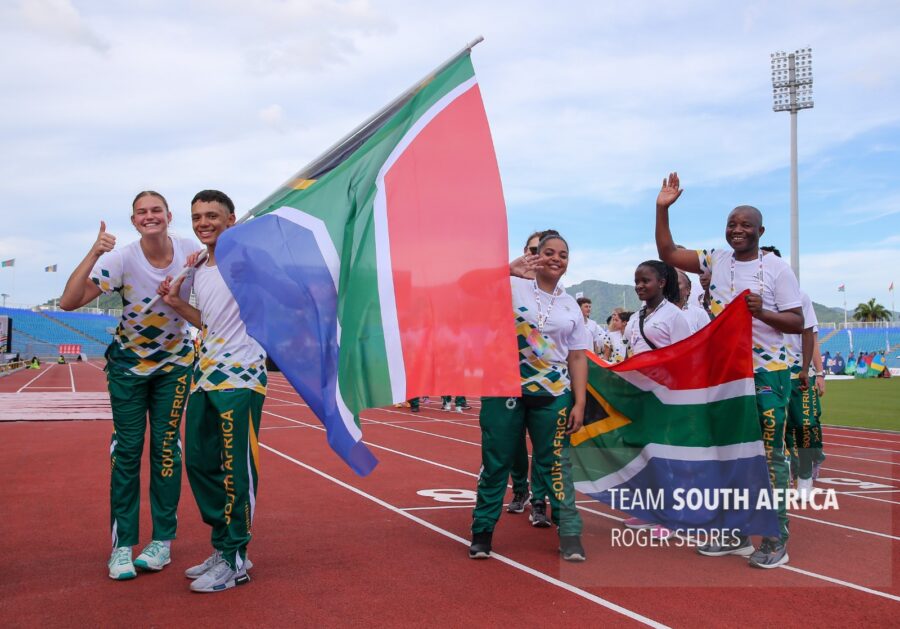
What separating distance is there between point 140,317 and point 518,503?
11.6 feet

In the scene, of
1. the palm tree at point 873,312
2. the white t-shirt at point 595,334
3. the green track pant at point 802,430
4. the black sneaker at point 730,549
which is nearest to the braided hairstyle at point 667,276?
the green track pant at point 802,430

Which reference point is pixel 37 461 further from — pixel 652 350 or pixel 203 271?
pixel 652 350

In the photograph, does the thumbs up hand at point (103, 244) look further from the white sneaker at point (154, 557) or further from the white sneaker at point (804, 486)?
the white sneaker at point (804, 486)

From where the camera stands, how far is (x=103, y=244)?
15.4 feet


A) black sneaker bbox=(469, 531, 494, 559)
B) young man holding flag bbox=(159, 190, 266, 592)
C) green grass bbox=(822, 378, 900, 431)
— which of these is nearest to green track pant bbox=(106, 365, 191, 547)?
young man holding flag bbox=(159, 190, 266, 592)

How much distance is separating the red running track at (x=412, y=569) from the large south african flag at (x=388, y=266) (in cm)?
97

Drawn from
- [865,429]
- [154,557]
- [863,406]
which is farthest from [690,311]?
[863,406]

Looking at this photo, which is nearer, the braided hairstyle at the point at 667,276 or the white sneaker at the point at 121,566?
the white sneaker at the point at 121,566

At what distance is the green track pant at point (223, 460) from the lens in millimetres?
4410

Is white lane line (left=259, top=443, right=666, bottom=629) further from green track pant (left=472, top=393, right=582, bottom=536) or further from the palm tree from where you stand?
Answer: the palm tree

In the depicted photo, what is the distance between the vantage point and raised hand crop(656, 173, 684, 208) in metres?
5.24

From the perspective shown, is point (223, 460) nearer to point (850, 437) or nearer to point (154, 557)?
point (154, 557)

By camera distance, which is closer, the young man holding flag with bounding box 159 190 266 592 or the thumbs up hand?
the young man holding flag with bounding box 159 190 266 592

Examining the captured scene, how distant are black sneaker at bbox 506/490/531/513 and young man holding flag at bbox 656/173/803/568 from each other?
1753 millimetres
